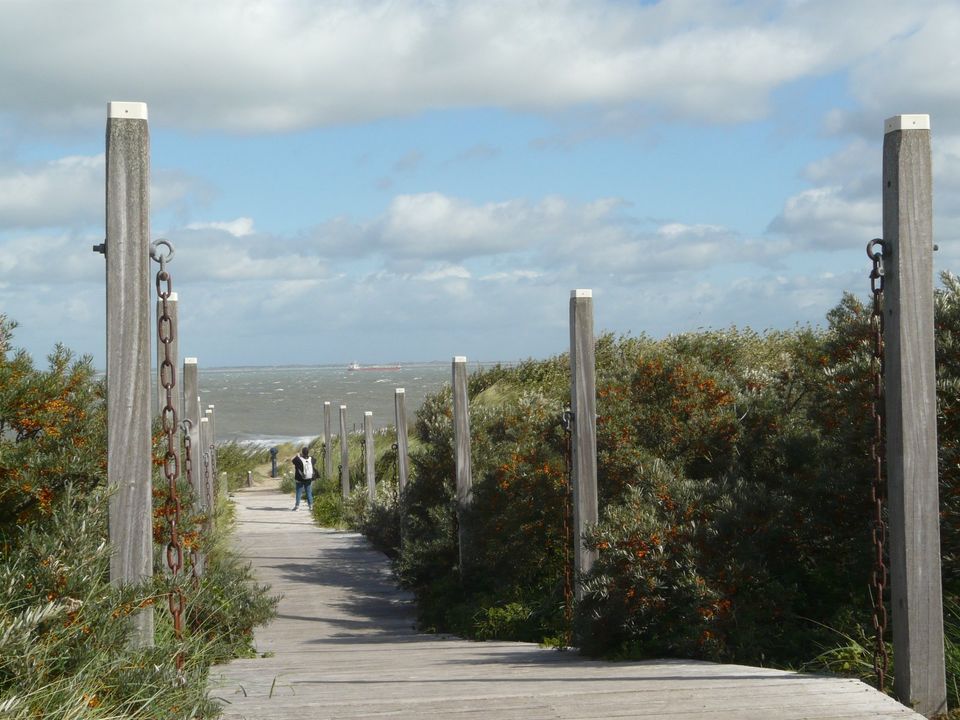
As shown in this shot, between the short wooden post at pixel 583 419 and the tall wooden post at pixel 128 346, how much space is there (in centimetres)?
490

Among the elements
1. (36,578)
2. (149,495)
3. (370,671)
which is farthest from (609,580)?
(36,578)

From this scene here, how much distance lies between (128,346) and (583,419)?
5.11m

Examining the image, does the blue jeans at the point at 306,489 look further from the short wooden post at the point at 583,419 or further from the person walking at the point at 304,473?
the short wooden post at the point at 583,419

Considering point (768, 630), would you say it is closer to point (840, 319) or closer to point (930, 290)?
point (930, 290)

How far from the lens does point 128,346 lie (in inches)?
197

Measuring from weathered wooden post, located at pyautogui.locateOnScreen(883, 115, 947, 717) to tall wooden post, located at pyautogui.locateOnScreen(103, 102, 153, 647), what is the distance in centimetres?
330

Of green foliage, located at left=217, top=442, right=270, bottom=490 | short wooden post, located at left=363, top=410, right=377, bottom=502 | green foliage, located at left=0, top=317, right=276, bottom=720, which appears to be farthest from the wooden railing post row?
green foliage, located at left=217, top=442, right=270, bottom=490

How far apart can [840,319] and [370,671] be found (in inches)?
231

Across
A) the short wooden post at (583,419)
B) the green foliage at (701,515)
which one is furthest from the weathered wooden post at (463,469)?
the short wooden post at (583,419)

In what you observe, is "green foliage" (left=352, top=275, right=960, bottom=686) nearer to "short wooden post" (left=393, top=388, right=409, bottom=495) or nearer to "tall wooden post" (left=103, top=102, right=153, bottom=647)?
"short wooden post" (left=393, top=388, right=409, bottom=495)

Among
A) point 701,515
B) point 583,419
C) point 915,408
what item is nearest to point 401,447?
point 583,419

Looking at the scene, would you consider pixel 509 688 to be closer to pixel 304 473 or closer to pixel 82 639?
pixel 82 639

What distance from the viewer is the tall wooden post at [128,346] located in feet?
16.4

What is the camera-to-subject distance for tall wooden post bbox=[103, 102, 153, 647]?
5.00m
